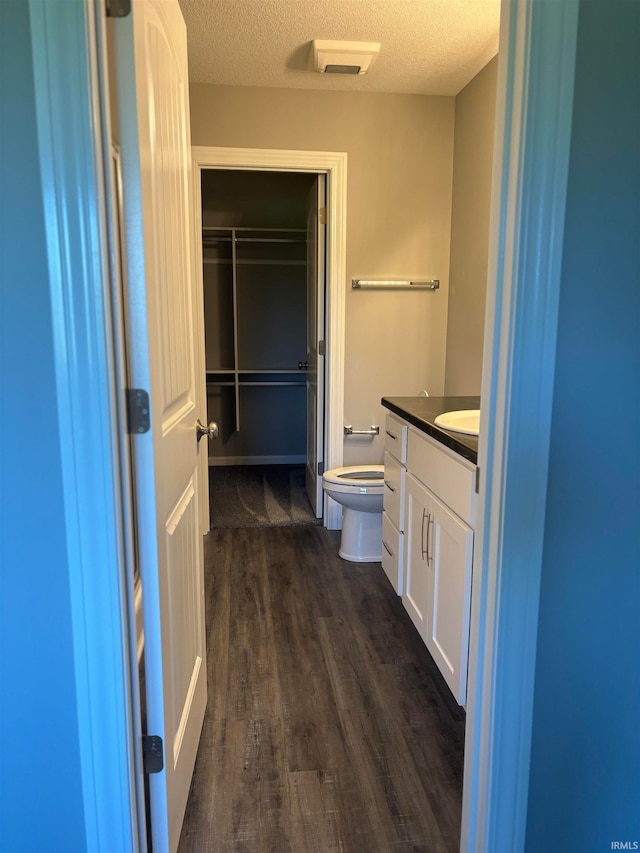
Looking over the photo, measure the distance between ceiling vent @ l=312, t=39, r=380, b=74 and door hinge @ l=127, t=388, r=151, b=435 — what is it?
230 centimetres

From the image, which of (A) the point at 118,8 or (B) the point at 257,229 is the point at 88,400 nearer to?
(A) the point at 118,8

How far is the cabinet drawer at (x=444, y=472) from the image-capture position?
1.68 meters

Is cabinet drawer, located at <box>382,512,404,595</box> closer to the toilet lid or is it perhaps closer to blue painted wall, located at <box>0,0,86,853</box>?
the toilet lid

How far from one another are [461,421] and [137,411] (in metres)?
1.30

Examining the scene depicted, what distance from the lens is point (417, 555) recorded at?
222 centimetres

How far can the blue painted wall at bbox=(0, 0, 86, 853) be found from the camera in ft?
3.22

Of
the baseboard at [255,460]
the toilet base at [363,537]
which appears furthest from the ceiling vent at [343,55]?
the baseboard at [255,460]

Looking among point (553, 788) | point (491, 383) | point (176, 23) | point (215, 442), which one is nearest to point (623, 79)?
point (491, 383)

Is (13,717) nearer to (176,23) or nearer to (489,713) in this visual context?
(489,713)

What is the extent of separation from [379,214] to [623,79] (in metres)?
2.47

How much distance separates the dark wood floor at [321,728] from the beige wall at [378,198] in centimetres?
121

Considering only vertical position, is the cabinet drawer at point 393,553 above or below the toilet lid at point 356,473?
below

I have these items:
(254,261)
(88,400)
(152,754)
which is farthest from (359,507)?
(254,261)

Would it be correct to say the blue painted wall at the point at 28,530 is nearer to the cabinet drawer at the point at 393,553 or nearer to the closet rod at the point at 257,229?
the cabinet drawer at the point at 393,553
